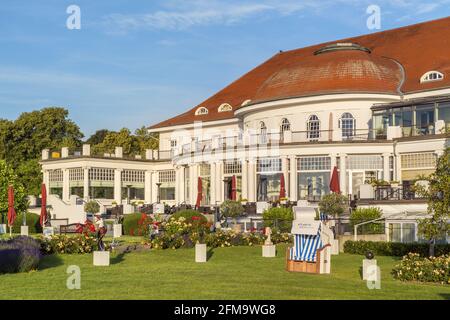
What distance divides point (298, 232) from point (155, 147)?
6403 cm

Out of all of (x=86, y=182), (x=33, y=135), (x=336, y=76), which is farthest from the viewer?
(x=33, y=135)

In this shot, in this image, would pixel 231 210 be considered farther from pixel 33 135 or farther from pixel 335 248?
pixel 33 135

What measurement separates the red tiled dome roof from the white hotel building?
0.07 m

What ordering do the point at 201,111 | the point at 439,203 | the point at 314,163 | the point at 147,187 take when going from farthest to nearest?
the point at 147,187
the point at 201,111
the point at 314,163
the point at 439,203

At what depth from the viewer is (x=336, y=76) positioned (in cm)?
5084

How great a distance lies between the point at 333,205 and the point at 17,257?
63.8ft

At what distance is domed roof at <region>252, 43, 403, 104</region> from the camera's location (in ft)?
164

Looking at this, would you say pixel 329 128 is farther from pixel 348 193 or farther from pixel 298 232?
Result: pixel 298 232

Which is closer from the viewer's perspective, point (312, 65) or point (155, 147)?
point (312, 65)

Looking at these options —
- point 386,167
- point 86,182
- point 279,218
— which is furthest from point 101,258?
point 86,182

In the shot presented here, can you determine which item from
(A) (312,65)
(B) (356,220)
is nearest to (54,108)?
(A) (312,65)

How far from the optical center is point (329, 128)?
49781mm

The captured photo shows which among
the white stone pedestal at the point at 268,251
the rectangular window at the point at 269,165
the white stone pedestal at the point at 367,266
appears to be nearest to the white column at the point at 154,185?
the rectangular window at the point at 269,165
